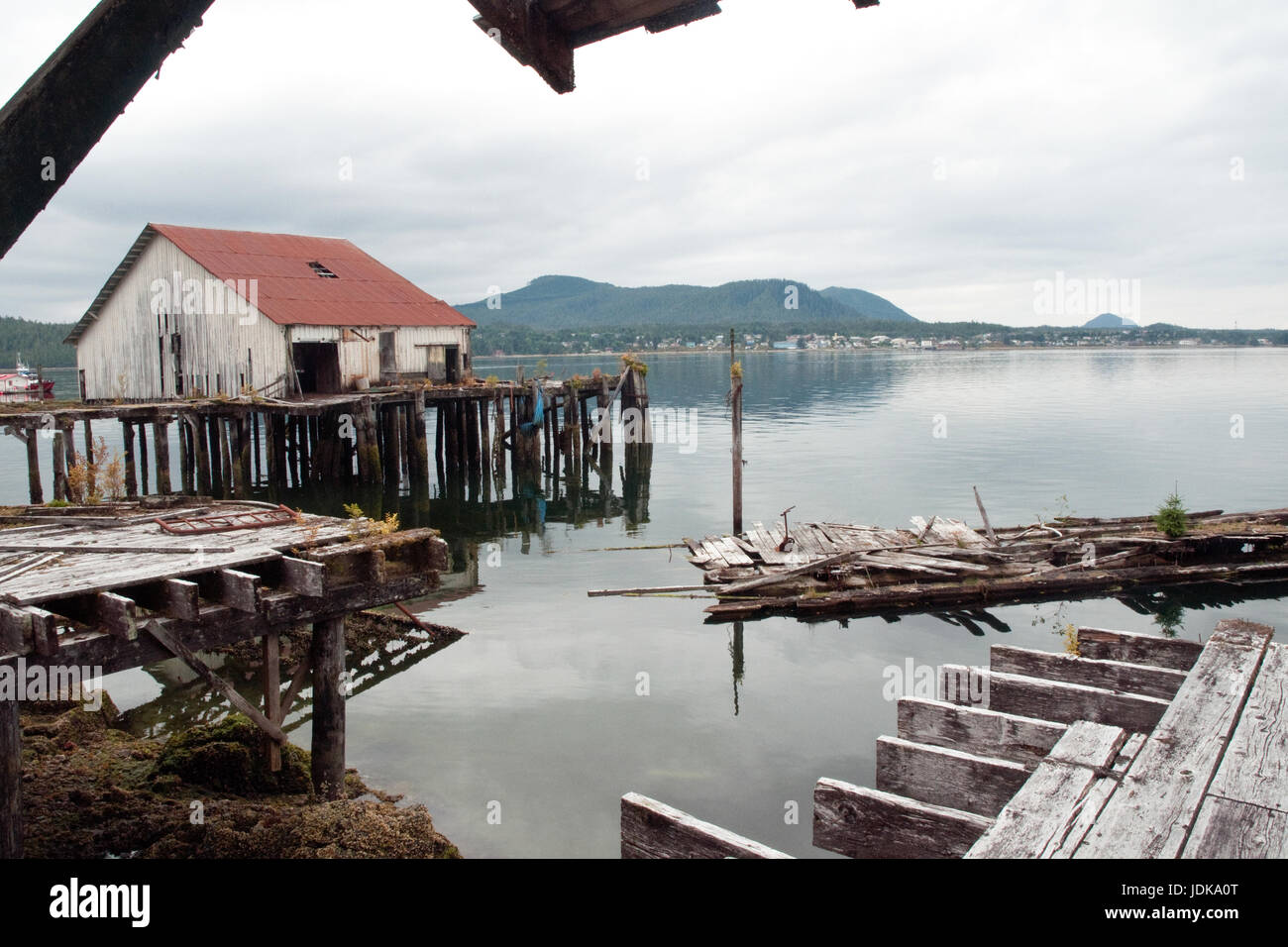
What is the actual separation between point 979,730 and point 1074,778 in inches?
20.6

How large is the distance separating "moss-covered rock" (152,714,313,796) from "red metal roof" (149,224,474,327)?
2437cm

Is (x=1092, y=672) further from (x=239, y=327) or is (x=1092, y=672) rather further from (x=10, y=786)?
(x=239, y=327)

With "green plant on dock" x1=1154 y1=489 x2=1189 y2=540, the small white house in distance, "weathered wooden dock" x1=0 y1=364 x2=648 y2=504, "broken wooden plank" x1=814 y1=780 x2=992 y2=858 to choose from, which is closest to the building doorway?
the small white house in distance

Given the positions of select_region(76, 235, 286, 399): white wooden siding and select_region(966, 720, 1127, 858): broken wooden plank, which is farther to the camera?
select_region(76, 235, 286, 399): white wooden siding

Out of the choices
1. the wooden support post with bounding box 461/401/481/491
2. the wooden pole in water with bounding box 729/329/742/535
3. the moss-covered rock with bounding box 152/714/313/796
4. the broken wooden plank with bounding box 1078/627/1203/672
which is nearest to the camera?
the broken wooden plank with bounding box 1078/627/1203/672

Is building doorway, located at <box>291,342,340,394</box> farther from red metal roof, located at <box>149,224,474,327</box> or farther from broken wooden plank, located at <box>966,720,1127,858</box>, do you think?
broken wooden plank, located at <box>966,720,1127,858</box>

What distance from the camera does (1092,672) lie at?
13.9 feet

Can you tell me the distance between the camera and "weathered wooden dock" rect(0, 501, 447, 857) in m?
6.89

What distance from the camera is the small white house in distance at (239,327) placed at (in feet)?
109

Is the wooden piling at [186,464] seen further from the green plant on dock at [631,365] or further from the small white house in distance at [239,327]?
the green plant on dock at [631,365]

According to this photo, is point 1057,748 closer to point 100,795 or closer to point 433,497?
point 100,795

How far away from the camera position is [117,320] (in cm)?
3547

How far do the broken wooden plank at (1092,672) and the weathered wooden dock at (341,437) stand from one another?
74.6 feet

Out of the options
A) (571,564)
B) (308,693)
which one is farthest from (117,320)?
(308,693)
